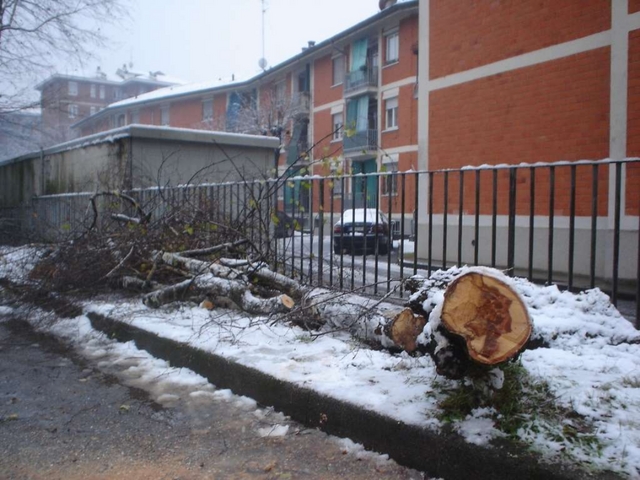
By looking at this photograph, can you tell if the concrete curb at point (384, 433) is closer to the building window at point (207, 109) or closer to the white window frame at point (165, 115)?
the building window at point (207, 109)

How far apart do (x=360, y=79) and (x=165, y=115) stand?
2307 centimetres

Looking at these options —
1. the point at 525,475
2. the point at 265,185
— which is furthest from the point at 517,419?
the point at 265,185

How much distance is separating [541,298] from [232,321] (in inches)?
95.4

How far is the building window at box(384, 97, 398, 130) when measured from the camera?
28359mm

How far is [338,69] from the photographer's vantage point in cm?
3203

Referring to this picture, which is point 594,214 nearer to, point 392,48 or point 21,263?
point 21,263

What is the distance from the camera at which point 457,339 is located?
2402 millimetres

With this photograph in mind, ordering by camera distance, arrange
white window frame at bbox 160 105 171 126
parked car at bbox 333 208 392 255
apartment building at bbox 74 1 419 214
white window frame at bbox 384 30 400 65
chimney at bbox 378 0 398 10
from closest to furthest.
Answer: parked car at bbox 333 208 392 255 → apartment building at bbox 74 1 419 214 → white window frame at bbox 384 30 400 65 → chimney at bbox 378 0 398 10 → white window frame at bbox 160 105 171 126

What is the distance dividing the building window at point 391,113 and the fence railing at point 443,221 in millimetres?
16764

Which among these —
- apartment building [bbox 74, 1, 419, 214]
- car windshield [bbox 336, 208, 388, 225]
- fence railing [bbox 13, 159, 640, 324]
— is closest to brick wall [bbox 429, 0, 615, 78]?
fence railing [bbox 13, 159, 640, 324]

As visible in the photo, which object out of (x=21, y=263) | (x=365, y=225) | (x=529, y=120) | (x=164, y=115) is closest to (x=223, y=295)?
(x=365, y=225)

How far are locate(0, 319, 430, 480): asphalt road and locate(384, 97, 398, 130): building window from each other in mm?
25969

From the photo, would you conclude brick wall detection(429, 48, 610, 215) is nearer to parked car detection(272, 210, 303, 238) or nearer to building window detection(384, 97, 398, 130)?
parked car detection(272, 210, 303, 238)

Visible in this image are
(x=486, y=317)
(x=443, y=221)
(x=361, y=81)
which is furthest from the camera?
(x=361, y=81)
